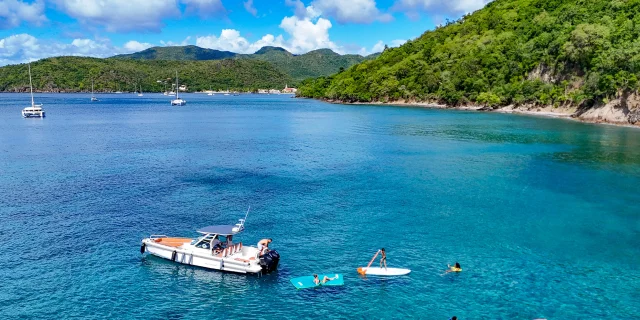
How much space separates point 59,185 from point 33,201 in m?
8.43

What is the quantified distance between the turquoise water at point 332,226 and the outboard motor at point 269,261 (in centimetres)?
82

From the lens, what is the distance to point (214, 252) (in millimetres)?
40250

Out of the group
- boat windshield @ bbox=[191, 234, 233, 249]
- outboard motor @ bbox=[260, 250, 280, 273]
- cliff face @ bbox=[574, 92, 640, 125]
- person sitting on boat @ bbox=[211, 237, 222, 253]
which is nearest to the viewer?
outboard motor @ bbox=[260, 250, 280, 273]

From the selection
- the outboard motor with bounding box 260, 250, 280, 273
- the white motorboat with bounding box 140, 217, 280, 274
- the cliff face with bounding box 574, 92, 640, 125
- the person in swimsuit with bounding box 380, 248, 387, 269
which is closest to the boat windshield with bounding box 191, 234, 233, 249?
the white motorboat with bounding box 140, 217, 280, 274

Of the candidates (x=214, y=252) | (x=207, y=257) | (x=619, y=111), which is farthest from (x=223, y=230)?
(x=619, y=111)

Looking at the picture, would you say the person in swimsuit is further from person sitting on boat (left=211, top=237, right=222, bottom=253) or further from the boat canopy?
person sitting on boat (left=211, top=237, right=222, bottom=253)

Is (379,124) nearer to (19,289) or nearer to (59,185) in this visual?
(59,185)

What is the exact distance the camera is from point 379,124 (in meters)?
160

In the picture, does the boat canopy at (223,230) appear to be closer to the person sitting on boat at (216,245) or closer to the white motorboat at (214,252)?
the white motorboat at (214,252)

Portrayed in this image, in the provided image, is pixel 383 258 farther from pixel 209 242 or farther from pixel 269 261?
pixel 209 242

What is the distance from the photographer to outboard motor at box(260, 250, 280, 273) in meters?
38.9

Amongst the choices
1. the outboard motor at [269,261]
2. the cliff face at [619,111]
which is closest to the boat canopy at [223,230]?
the outboard motor at [269,261]

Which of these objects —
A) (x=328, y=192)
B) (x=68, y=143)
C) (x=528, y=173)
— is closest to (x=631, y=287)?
(x=328, y=192)

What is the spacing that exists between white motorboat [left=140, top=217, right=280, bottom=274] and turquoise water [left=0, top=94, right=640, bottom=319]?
826 millimetres
